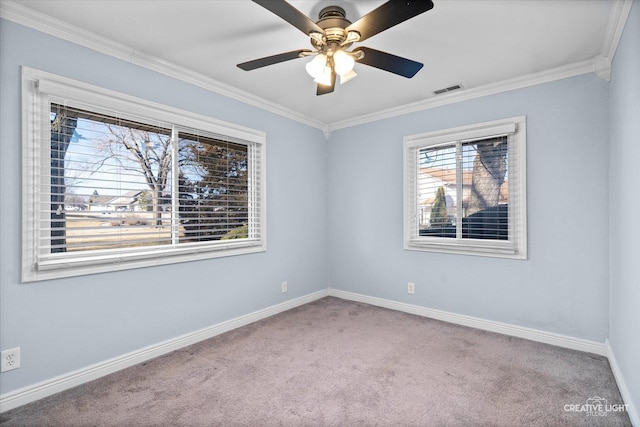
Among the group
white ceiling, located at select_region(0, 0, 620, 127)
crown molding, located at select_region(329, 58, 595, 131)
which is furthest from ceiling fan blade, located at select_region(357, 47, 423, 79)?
crown molding, located at select_region(329, 58, 595, 131)

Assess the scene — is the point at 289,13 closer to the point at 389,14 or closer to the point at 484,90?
the point at 389,14

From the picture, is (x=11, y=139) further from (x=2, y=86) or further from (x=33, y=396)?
(x=33, y=396)

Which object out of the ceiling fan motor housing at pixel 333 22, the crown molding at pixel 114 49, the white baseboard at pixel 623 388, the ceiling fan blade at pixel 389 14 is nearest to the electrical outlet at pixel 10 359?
the crown molding at pixel 114 49

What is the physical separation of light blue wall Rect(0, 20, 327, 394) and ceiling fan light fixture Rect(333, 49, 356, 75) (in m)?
1.60

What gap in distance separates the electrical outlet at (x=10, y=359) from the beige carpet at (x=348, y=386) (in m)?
0.26

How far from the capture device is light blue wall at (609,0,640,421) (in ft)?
5.82

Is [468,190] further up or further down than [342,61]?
further down

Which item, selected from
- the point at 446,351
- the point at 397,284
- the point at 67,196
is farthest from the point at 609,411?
the point at 67,196

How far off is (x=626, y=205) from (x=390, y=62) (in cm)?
174

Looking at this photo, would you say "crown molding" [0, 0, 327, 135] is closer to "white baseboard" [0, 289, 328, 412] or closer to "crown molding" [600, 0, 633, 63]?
"white baseboard" [0, 289, 328, 412]

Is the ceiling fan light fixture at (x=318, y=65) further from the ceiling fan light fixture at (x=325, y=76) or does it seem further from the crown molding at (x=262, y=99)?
the crown molding at (x=262, y=99)

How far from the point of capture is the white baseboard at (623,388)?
1760mm

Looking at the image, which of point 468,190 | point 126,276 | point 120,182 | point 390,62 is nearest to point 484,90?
point 468,190

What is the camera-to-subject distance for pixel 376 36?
2.30 m
